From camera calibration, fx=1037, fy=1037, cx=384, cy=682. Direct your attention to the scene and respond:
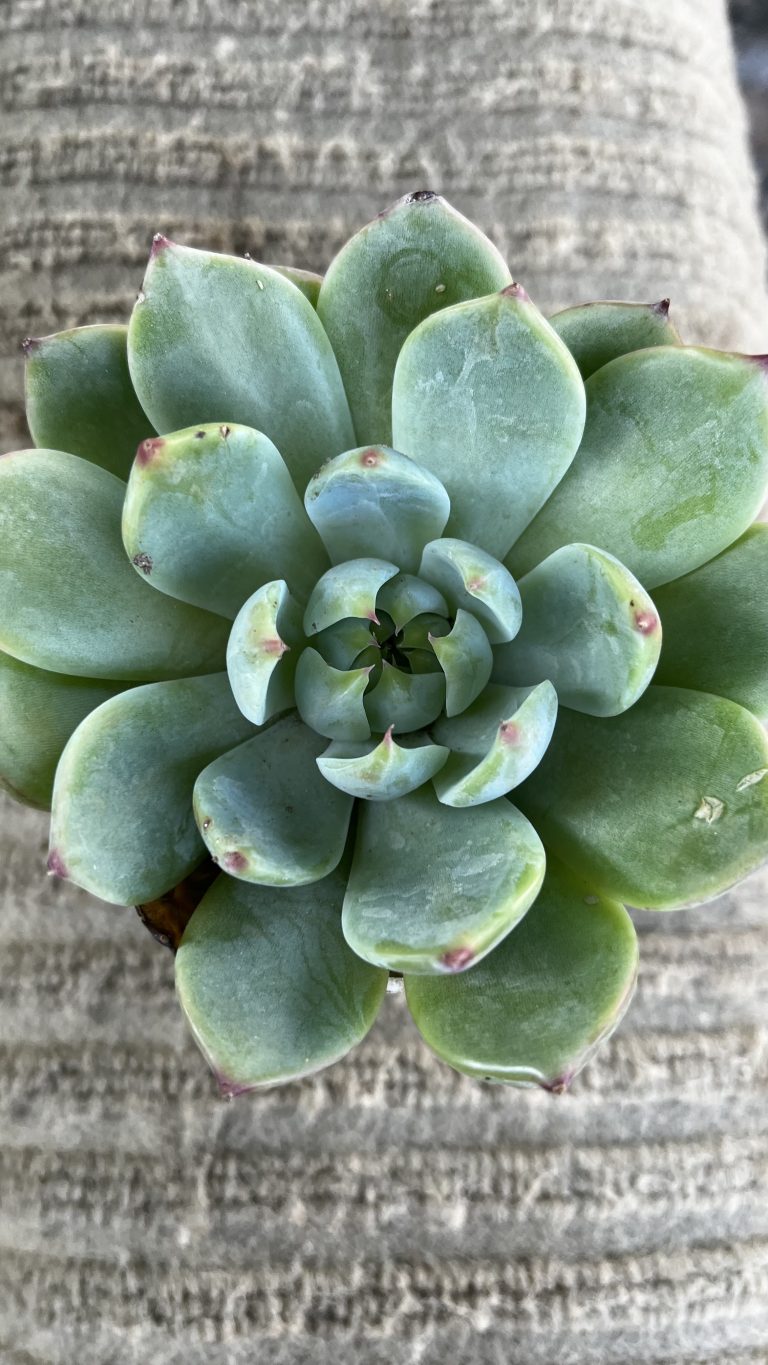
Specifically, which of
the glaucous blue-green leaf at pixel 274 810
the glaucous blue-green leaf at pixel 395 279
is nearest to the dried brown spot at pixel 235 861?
the glaucous blue-green leaf at pixel 274 810

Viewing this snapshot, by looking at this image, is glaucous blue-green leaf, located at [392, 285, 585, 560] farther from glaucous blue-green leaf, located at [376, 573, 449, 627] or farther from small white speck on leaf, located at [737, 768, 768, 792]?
small white speck on leaf, located at [737, 768, 768, 792]

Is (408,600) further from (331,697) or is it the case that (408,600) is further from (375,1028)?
(375,1028)

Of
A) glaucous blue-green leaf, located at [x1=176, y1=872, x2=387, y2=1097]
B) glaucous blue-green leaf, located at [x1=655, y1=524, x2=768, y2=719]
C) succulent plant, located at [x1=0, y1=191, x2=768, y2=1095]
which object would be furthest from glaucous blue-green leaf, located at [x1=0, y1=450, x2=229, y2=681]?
glaucous blue-green leaf, located at [x1=655, y1=524, x2=768, y2=719]

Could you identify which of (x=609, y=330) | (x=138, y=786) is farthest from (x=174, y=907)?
(x=609, y=330)

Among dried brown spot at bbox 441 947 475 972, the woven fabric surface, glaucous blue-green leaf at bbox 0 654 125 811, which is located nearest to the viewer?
dried brown spot at bbox 441 947 475 972

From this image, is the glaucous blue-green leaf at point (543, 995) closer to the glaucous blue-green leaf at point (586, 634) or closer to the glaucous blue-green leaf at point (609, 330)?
the glaucous blue-green leaf at point (586, 634)

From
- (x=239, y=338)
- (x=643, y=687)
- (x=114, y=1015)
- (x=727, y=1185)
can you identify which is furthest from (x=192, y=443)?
(x=727, y=1185)

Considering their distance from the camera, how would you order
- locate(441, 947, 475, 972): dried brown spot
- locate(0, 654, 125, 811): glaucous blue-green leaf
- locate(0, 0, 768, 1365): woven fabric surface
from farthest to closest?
locate(0, 0, 768, 1365): woven fabric surface < locate(0, 654, 125, 811): glaucous blue-green leaf < locate(441, 947, 475, 972): dried brown spot
